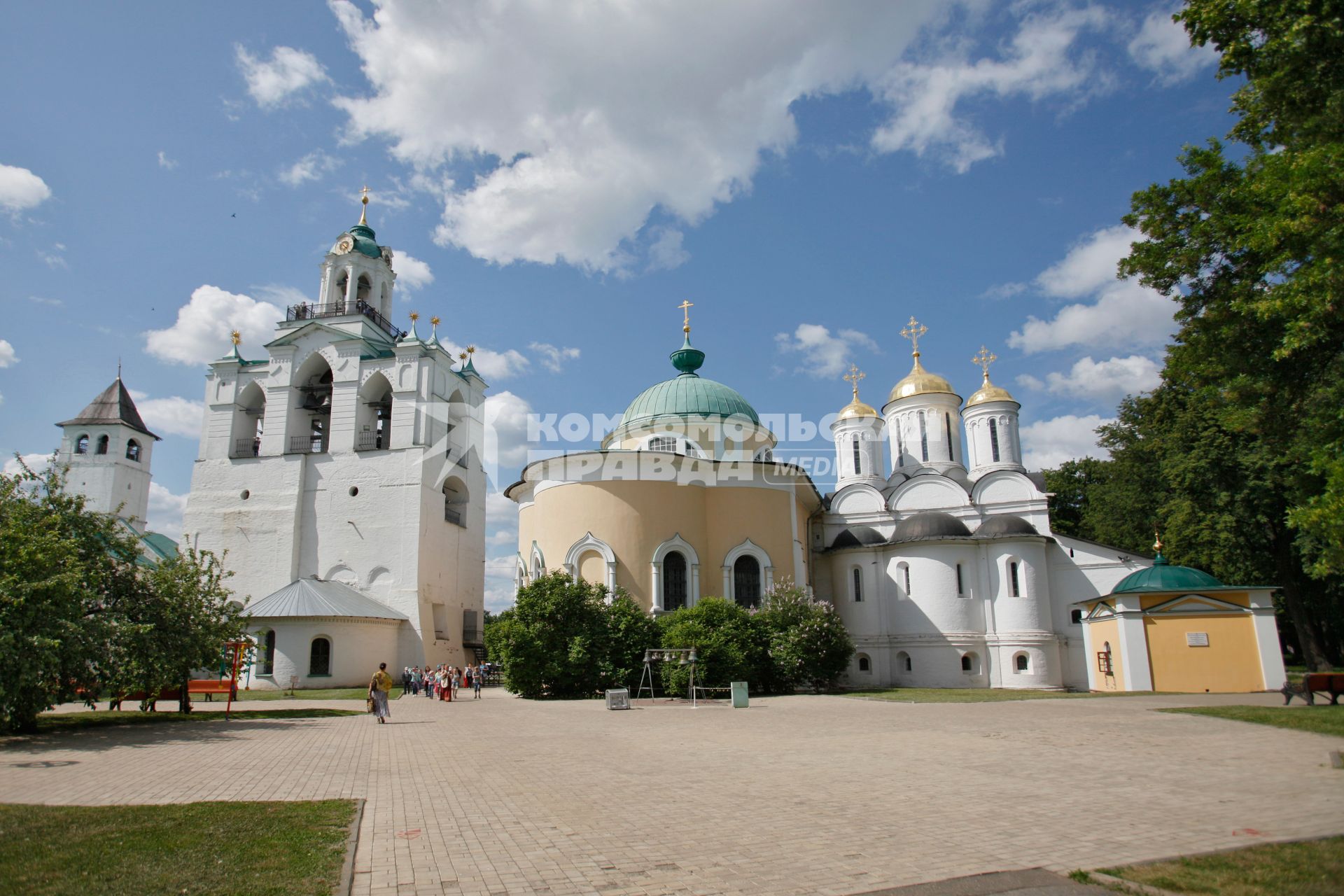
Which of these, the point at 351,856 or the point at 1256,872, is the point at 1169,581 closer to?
the point at 1256,872

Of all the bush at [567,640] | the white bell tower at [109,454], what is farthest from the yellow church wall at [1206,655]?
the white bell tower at [109,454]

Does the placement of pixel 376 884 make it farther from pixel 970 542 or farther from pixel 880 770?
pixel 970 542

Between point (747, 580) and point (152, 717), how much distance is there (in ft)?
60.4


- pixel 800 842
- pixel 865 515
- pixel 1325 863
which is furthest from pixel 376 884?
pixel 865 515

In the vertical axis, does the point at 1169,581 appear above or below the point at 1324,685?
above

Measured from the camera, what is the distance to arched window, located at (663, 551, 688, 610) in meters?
28.2

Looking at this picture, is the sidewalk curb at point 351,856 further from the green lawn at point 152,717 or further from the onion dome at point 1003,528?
the onion dome at point 1003,528

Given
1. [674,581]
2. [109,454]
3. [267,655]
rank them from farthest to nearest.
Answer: [109,454]
[267,655]
[674,581]

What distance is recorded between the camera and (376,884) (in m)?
5.27

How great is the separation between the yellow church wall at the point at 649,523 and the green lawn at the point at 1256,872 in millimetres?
22746

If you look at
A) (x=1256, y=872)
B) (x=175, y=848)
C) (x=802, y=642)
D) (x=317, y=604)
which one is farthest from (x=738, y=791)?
(x=317, y=604)

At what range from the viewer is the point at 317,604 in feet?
98.1

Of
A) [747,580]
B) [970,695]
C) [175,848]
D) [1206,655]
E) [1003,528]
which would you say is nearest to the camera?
[175,848]

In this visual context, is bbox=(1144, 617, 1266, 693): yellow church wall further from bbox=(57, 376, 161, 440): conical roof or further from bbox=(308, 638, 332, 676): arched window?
bbox=(57, 376, 161, 440): conical roof
